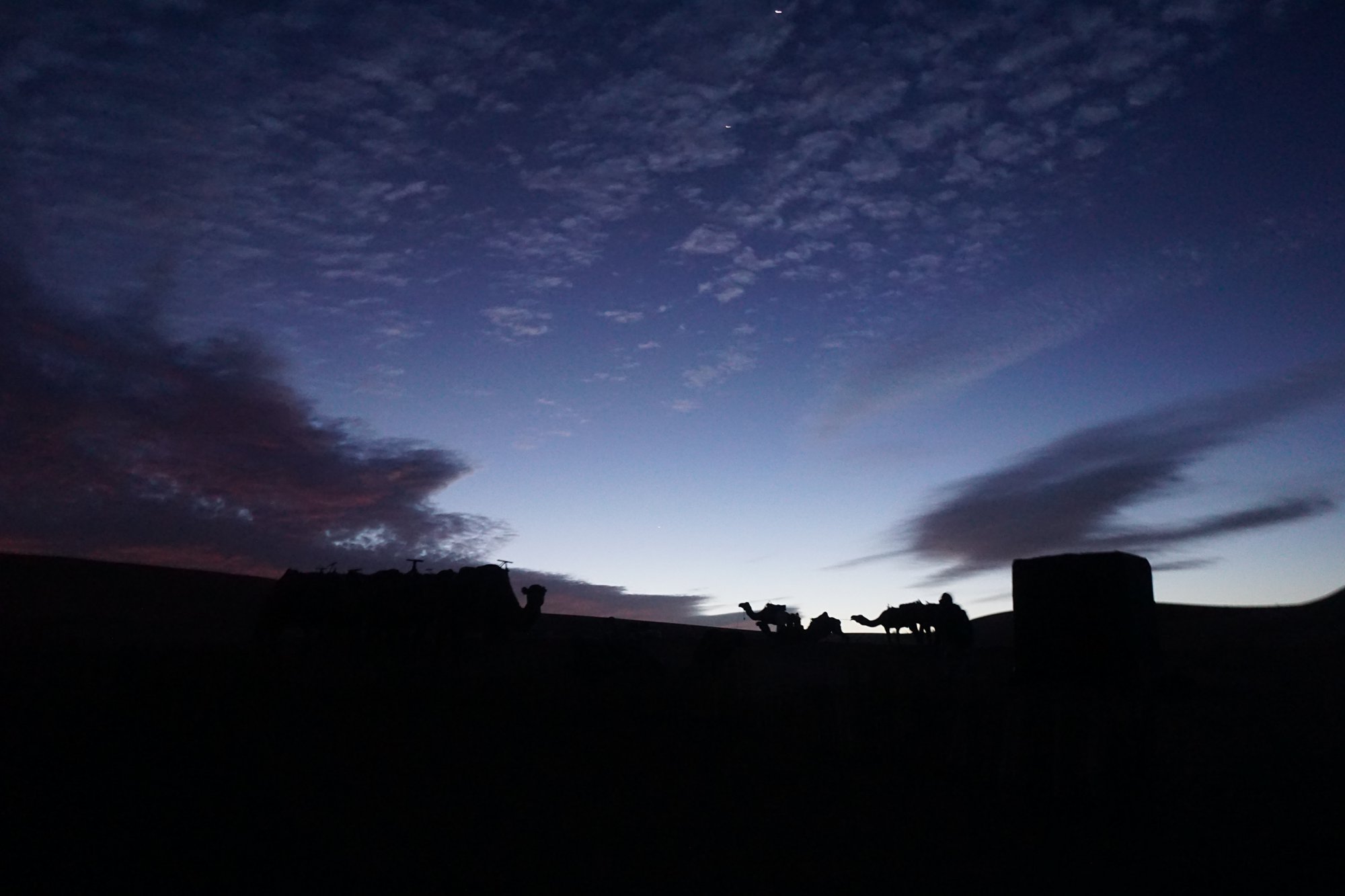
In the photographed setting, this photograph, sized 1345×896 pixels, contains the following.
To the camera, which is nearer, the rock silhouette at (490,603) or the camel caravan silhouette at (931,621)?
the rock silhouette at (490,603)

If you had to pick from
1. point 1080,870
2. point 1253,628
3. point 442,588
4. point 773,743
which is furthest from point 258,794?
point 1253,628

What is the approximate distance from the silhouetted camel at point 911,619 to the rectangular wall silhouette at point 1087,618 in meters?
10.5

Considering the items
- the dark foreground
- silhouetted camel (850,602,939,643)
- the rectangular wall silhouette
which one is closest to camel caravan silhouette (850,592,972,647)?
silhouetted camel (850,602,939,643)

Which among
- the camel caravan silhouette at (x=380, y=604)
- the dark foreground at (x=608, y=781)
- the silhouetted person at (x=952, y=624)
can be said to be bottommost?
the dark foreground at (x=608, y=781)

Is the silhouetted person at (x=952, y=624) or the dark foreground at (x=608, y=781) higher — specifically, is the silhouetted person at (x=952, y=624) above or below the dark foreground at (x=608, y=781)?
above

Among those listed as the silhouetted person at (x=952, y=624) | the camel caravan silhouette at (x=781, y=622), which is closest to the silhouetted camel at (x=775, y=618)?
the camel caravan silhouette at (x=781, y=622)

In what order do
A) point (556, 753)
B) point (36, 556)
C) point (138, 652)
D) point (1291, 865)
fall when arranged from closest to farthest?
1. point (1291, 865)
2. point (556, 753)
3. point (138, 652)
4. point (36, 556)

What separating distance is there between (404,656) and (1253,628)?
143ft

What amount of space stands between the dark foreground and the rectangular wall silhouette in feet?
12.8

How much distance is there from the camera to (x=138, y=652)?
15531mm

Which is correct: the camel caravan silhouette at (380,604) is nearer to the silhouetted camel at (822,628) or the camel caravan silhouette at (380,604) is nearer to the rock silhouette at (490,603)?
the rock silhouette at (490,603)

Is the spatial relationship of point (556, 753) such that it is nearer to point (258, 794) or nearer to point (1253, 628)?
point (258, 794)

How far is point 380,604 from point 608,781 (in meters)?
14.9

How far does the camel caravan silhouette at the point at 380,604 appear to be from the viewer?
2422cm
